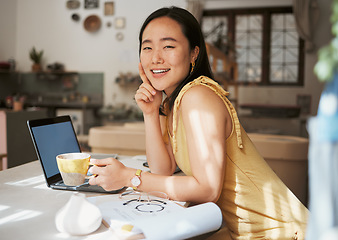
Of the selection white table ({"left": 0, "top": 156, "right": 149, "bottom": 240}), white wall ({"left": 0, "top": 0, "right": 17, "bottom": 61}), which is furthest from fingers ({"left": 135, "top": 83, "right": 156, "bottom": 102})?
white wall ({"left": 0, "top": 0, "right": 17, "bottom": 61})

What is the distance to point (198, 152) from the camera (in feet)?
3.13

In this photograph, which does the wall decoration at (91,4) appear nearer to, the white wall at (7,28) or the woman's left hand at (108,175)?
the white wall at (7,28)

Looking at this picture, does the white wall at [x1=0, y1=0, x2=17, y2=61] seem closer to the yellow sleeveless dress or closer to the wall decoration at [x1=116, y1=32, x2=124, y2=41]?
the wall decoration at [x1=116, y1=32, x2=124, y2=41]

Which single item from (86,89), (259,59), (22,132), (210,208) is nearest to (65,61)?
(86,89)

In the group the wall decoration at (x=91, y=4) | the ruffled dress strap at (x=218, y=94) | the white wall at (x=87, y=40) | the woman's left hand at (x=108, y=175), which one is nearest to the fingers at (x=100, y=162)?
the woman's left hand at (x=108, y=175)

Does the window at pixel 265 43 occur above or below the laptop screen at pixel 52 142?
above

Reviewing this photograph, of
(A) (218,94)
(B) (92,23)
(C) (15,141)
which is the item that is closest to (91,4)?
(B) (92,23)

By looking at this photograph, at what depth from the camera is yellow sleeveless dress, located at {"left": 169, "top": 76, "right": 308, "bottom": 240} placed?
1.07 metres

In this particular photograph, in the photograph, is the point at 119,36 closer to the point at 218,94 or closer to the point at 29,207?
the point at 218,94

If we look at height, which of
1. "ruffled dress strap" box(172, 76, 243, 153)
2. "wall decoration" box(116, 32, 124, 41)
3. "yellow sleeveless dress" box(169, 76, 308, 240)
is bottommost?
"yellow sleeveless dress" box(169, 76, 308, 240)

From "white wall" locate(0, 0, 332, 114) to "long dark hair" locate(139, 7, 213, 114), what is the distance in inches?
191

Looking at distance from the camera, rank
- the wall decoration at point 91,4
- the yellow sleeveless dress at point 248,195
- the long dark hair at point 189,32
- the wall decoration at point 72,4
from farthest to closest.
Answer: the wall decoration at point 72,4 → the wall decoration at point 91,4 → the long dark hair at point 189,32 → the yellow sleeveless dress at point 248,195

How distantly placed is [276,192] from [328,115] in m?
0.78

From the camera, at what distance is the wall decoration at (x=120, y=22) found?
633 cm
